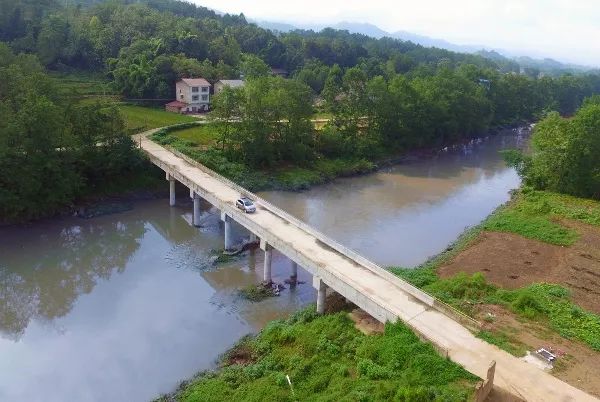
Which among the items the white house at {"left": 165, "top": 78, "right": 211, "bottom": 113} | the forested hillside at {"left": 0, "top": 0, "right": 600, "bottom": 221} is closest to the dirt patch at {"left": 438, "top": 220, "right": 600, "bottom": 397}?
the forested hillside at {"left": 0, "top": 0, "right": 600, "bottom": 221}

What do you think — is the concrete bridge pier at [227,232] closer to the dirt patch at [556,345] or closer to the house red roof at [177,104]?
the dirt patch at [556,345]

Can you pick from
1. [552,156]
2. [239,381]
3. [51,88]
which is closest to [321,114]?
[552,156]

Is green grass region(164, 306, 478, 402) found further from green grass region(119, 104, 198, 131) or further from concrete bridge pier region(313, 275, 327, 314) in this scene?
green grass region(119, 104, 198, 131)

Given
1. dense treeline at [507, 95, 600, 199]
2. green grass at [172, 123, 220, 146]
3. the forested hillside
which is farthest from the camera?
green grass at [172, 123, 220, 146]

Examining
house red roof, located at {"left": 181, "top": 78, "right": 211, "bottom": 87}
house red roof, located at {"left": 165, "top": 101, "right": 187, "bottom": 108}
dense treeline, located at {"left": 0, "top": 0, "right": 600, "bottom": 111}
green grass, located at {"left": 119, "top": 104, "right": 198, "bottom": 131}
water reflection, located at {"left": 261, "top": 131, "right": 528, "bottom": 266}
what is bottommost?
water reflection, located at {"left": 261, "top": 131, "right": 528, "bottom": 266}

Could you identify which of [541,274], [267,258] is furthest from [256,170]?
[541,274]

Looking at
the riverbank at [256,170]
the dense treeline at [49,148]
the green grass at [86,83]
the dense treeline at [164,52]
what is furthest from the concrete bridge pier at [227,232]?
the green grass at [86,83]
